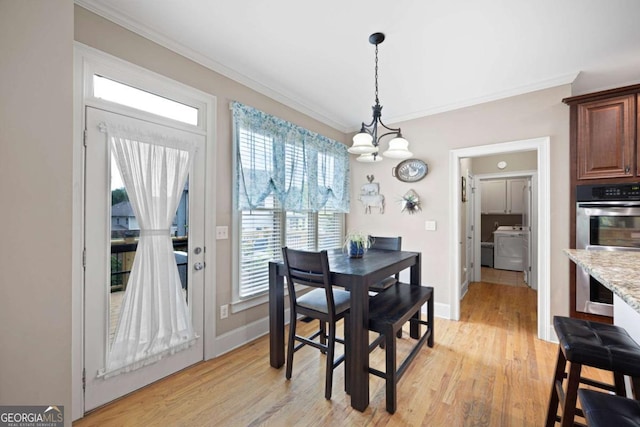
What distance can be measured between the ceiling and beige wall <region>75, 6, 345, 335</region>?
3.0 inches

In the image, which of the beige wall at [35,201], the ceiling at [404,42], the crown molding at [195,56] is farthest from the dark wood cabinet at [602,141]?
the beige wall at [35,201]

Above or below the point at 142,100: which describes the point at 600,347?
below

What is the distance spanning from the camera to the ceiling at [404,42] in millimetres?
1841

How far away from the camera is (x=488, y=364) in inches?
93.2

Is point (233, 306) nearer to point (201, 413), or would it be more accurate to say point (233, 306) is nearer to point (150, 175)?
point (201, 413)

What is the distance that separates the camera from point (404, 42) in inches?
86.7

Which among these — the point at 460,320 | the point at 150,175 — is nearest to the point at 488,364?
the point at 460,320

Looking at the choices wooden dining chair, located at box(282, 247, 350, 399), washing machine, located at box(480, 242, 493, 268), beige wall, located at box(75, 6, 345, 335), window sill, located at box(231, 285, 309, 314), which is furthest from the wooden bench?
washing machine, located at box(480, 242, 493, 268)

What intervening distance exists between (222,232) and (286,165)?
3.58ft

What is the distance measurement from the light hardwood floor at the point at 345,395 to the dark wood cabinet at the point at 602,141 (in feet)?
3.39

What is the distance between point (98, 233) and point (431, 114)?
12.2ft

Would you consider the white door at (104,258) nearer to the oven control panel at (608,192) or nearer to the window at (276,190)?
the window at (276,190)

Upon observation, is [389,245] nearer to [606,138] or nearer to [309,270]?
[309,270]

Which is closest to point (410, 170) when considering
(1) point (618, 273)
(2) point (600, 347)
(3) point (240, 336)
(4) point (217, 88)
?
(4) point (217, 88)
